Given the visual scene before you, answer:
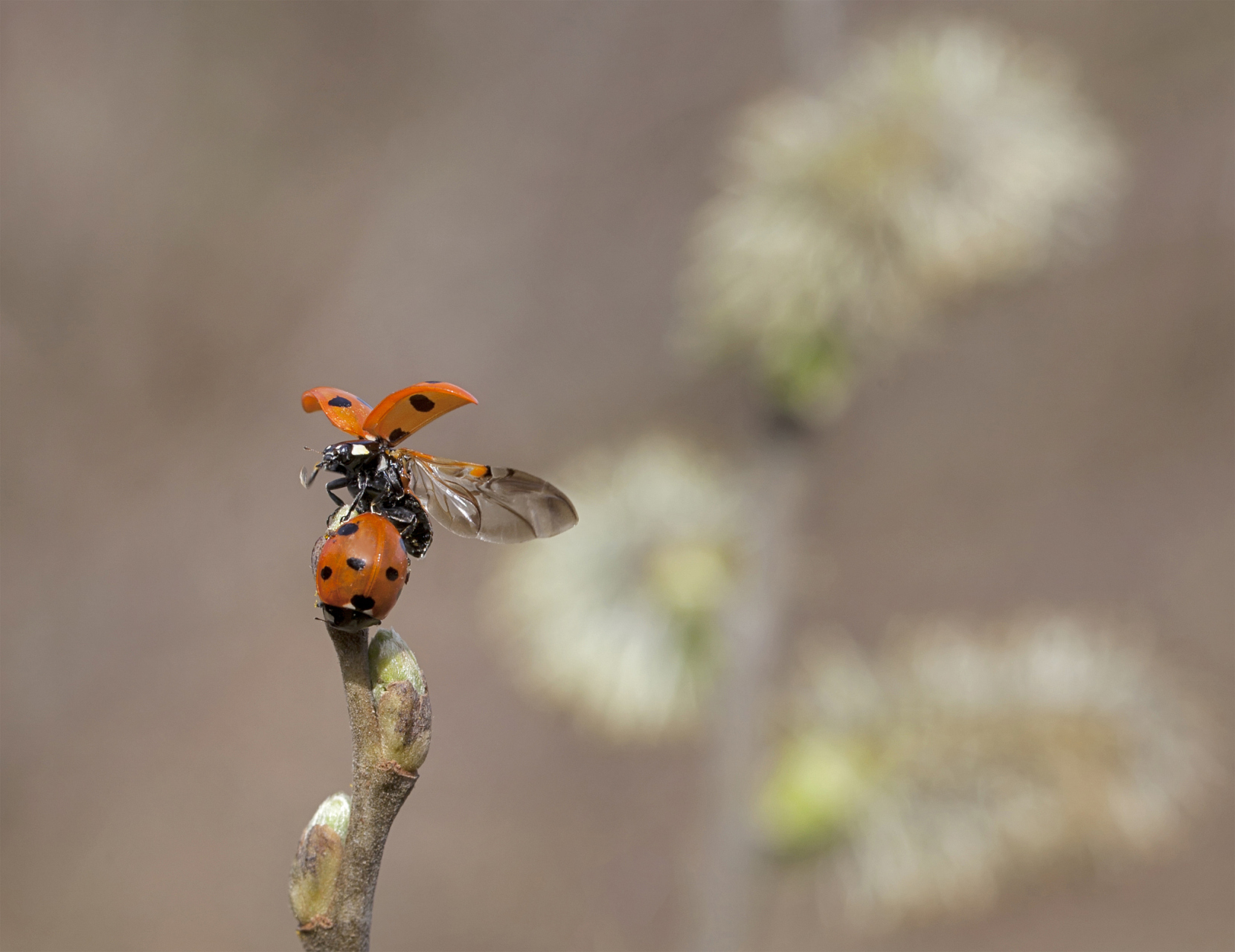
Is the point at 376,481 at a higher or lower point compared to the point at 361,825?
higher

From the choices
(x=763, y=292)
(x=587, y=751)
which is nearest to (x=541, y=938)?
(x=587, y=751)

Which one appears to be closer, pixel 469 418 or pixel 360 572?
pixel 360 572

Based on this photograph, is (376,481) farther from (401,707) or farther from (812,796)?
(812,796)

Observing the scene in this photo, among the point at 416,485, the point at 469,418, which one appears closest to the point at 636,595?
the point at 416,485

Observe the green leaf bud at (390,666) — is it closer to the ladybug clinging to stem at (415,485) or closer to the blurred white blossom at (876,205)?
the ladybug clinging to stem at (415,485)

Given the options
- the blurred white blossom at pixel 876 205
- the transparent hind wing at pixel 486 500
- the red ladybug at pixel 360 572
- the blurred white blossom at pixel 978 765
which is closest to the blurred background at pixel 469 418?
the blurred white blossom at pixel 978 765

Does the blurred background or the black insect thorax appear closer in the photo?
the black insect thorax

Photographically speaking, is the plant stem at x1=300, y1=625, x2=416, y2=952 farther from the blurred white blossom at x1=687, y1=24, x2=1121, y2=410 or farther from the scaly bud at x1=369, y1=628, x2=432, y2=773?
the blurred white blossom at x1=687, y1=24, x2=1121, y2=410

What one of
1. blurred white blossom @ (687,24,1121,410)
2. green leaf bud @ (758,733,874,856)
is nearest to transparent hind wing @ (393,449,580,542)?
blurred white blossom @ (687,24,1121,410)
